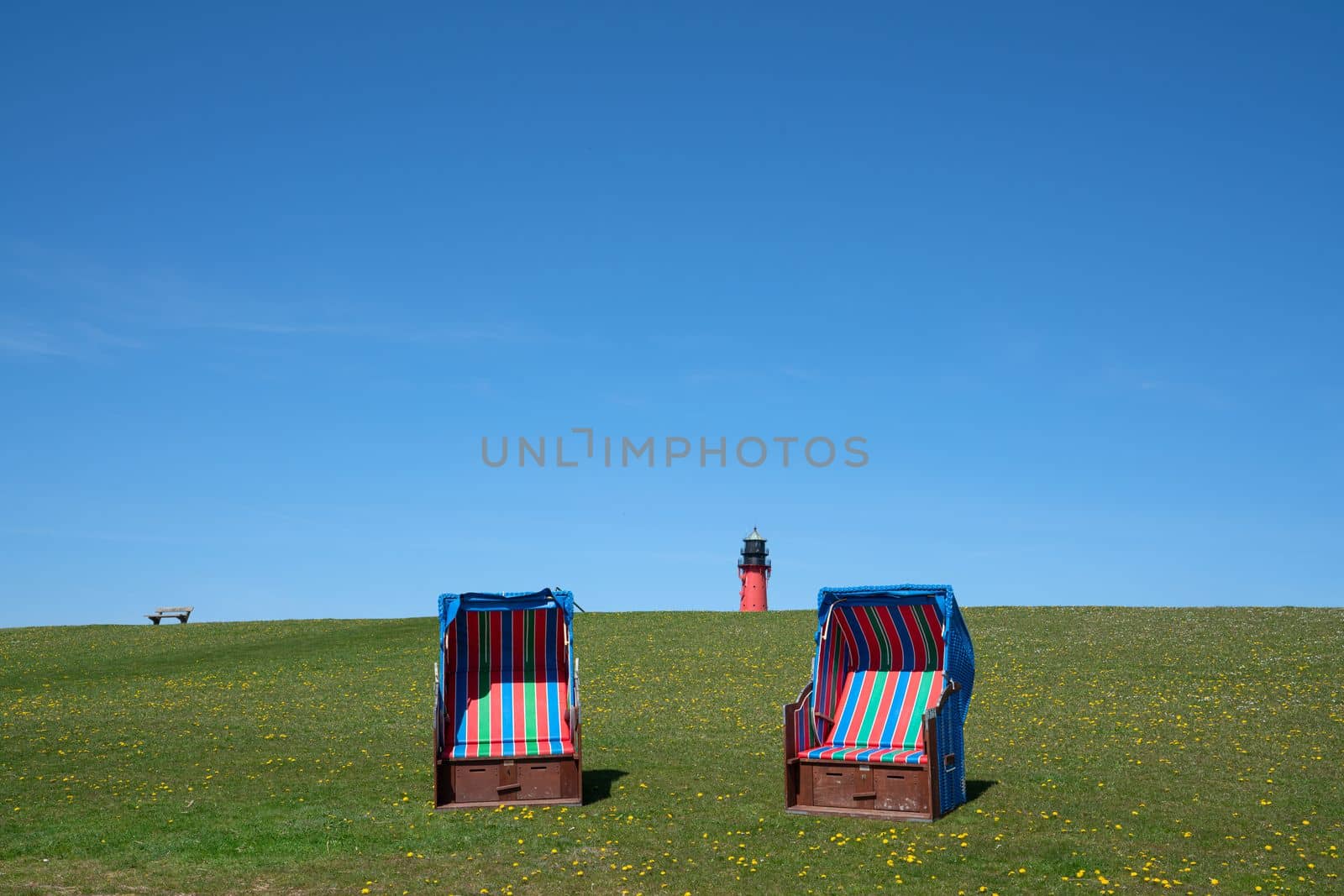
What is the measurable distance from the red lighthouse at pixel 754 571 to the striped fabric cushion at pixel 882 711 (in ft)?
169

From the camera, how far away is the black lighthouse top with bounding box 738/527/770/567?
7081cm

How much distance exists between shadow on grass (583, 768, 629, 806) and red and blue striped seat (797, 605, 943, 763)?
3.59 metres

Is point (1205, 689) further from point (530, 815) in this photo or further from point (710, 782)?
point (530, 815)

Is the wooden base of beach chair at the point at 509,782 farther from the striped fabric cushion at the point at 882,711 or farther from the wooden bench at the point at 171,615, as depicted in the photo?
the wooden bench at the point at 171,615

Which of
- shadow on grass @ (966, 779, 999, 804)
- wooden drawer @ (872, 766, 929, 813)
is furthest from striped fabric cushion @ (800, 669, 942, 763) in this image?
shadow on grass @ (966, 779, 999, 804)

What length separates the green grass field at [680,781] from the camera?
1441 cm

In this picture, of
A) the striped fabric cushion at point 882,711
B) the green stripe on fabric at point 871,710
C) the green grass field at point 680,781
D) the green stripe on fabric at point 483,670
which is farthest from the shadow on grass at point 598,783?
the green stripe on fabric at point 871,710

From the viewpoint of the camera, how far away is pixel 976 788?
19109 millimetres

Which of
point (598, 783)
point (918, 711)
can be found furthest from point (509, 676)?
point (918, 711)

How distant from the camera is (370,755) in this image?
911 inches

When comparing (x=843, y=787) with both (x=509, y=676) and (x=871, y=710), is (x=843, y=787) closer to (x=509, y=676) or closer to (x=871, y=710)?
(x=871, y=710)

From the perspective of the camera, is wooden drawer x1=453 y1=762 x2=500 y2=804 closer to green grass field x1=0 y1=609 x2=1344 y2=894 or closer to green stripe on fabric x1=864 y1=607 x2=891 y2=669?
green grass field x1=0 y1=609 x2=1344 y2=894

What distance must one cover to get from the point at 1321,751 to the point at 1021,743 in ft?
18.2

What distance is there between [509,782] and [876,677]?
20.3ft
